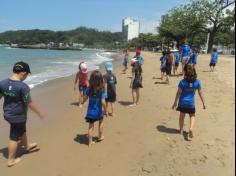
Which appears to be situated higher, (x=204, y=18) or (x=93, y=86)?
(x=204, y=18)

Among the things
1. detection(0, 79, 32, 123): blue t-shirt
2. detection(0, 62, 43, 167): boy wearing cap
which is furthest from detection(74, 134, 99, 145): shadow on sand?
detection(0, 79, 32, 123): blue t-shirt

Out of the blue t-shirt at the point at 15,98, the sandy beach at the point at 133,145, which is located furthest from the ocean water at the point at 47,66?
the blue t-shirt at the point at 15,98

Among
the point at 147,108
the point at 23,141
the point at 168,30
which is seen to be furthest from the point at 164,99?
the point at 168,30

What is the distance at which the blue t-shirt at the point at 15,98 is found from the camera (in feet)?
15.5

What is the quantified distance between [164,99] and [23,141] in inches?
225

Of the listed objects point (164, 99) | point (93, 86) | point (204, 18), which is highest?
point (204, 18)

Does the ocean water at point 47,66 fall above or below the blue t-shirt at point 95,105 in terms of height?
below

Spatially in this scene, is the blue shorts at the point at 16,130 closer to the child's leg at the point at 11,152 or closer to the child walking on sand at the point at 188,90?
the child's leg at the point at 11,152

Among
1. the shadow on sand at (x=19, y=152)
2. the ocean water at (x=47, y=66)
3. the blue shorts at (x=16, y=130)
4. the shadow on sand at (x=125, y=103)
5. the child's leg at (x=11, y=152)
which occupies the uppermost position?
the blue shorts at (x=16, y=130)

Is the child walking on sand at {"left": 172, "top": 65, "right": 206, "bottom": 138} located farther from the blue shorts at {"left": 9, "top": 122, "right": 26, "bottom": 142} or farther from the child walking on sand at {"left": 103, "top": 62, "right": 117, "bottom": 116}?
the blue shorts at {"left": 9, "top": 122, "right": 26, "bottom": 142}

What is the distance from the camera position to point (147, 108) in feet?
29.1

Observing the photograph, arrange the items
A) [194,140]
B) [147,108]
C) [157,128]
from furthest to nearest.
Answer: [147,108] < [157,128] < [194,140]

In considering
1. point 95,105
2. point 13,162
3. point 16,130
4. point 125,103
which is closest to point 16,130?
point 16,130

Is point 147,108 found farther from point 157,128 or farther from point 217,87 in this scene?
point 217,87
